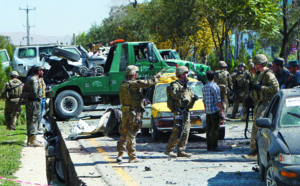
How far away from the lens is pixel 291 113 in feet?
21.2

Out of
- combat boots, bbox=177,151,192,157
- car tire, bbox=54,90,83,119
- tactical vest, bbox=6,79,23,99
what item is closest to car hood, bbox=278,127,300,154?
combat boots, bbox=177,151,192,157

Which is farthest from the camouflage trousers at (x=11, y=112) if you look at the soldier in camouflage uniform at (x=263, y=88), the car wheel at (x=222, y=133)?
the soldier in camouflage uniform at (x=263, y=88)

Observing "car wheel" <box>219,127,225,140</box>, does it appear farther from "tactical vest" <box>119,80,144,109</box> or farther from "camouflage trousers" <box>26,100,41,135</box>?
"camouflage trousers" <box>26,100,41,135</box>

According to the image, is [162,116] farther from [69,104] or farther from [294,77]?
[69,104]

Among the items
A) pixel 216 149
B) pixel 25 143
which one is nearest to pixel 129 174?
pixel 216 149

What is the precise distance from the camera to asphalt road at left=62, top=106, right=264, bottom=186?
7.49 meters

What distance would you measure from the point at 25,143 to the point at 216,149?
17.3 ft

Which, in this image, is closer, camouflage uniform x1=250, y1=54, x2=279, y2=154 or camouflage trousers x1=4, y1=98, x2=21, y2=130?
camouflage uniform x1=250, y1=54, x2=279, y2=154

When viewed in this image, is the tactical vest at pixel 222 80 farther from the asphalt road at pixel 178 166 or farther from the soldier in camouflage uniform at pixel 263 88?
the soldier in camouflage uniform at pixel 263 88

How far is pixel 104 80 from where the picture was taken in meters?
17.5

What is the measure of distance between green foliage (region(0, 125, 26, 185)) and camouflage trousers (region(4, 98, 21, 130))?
27cm

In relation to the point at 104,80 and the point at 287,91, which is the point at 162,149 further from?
the point at 104,80

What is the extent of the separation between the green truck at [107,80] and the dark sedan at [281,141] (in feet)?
31.9

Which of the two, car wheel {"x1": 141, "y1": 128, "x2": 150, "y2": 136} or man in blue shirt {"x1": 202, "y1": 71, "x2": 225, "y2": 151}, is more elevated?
man in blue shirt {"x1": 202, "y1": 71, "x2": 225, "y2": 151}
